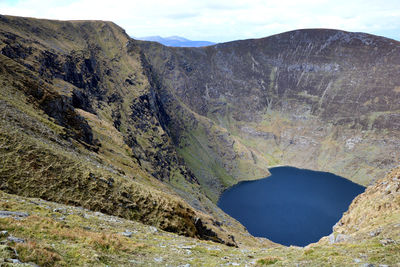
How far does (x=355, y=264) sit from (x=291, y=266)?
154 inches

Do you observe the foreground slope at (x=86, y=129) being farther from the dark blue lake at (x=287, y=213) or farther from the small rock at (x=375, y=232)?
the dark blue lake at (x=287, y=213)

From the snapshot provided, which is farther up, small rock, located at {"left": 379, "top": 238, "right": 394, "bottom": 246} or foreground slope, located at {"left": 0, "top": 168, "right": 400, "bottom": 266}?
small rock, located at {"left": 379, "top": 238, "right": 394, "bottom": 246}

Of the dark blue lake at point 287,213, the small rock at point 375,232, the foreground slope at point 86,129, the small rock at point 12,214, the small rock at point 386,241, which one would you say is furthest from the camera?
the dark blue lake at point 287,213

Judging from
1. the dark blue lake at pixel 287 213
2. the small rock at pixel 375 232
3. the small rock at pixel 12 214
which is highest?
the small rock at pixel 375 232

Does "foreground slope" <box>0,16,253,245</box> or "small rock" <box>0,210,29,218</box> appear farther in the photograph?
"foreground slope" <box>0,16,253,245</box>

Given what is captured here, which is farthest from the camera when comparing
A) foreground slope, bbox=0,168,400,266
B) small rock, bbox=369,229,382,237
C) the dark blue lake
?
the dark blue lake

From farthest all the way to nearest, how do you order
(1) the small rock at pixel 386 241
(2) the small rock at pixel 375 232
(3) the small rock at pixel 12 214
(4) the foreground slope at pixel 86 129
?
(4) the foreground slope at pixel 86 129
(2) the small rock at pixel 375 232
(3) the small rock at pixel 12 214
(1) the small rock at pixel 386 241

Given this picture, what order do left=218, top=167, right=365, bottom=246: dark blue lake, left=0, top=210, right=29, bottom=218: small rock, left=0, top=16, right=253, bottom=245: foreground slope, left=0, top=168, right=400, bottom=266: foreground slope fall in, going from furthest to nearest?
left=218, top=167, right=365, bottom=246: dark blue lake < left=0, top=16, right=253, bottom=245: foreground slope < left=0, top=210, right=29, bottom=218: small rock < left=0, top=168, right=400, bottom=266: foreground slope

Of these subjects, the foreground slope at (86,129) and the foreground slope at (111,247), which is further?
the foreground slope at (86,129)

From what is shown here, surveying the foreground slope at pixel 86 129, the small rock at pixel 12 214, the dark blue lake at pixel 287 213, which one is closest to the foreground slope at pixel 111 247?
the small rock at pixel 12 214

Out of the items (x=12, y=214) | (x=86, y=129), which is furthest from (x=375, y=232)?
(x=86, y=129)

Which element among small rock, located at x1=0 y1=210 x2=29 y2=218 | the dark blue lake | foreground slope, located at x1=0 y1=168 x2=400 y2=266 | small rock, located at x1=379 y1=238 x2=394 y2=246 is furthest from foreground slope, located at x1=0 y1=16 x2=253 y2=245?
the dark blue lake

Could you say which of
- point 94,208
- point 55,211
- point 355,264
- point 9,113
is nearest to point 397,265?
point 355,264

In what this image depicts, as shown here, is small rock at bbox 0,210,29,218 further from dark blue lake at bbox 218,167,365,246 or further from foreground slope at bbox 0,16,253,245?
dark blue lake at bbox 218,167,365,246
